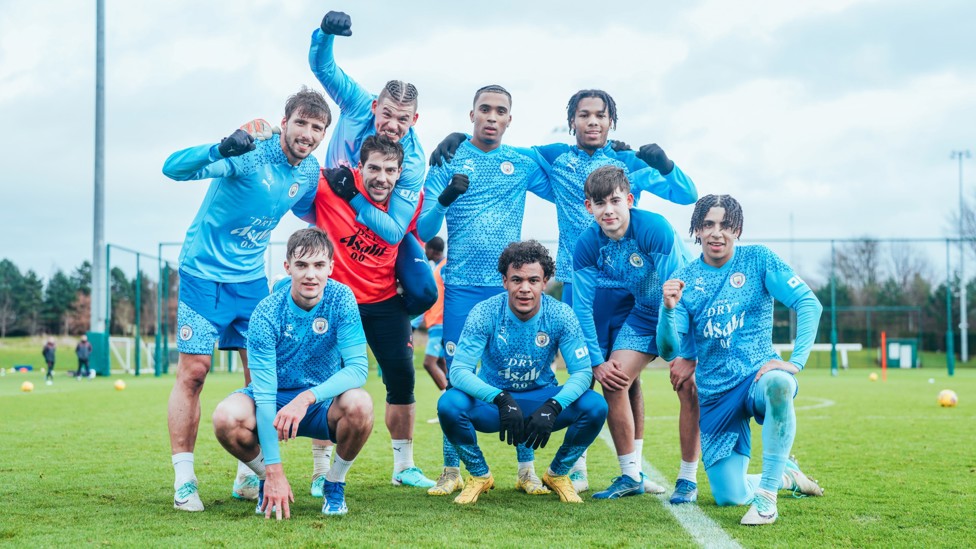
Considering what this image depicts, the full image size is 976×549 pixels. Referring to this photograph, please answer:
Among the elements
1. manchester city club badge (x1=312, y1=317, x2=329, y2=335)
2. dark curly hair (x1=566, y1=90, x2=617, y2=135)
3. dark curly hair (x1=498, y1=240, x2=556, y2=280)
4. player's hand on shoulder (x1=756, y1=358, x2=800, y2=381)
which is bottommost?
player's hand on shoulder (x1=756, y1=358, x2=800, y2=381)

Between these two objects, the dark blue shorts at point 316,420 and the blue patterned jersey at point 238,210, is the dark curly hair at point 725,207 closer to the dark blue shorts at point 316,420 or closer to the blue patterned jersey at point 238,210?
the dark blue shorts at point 316,420

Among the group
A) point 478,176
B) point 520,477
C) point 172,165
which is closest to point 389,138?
point 478,176

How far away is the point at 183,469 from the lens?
13.8 ft

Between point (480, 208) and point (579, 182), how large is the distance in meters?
0.60

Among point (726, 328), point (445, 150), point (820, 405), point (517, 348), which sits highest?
point (445, 150)

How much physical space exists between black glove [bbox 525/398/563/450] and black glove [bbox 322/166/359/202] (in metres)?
1.64

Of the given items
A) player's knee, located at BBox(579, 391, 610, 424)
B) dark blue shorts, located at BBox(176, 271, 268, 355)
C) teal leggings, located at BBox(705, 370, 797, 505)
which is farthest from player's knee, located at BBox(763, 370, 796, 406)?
dark blue shorts, located at BBox(176, 271, 268, 355)

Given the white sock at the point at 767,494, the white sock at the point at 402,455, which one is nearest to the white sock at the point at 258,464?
the white sock at the point at 402,455

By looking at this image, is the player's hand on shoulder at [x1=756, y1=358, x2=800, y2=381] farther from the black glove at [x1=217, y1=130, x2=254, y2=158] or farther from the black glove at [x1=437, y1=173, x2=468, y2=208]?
the black glove at [x1=217, y1=130, x2=254, y2=158]

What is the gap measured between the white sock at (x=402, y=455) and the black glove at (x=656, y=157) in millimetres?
2136

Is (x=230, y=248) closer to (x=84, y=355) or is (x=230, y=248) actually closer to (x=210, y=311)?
(x=210, y=311)

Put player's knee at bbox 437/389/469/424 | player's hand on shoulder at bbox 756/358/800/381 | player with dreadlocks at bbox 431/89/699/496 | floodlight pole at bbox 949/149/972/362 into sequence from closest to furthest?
1. player's hand on shoulder at bbox 756/358/800/381
2. player's knee at bbox 437/389/469/424
3. player with dreadlocks at bbox 431/89/699/496
4. floodlight pole at bbox 949/149/972/362

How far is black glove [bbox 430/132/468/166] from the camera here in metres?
5.12

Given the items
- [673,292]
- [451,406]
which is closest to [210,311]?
[451,406]
